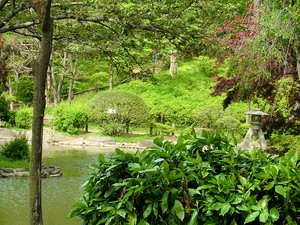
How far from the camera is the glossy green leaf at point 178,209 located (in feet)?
7.49

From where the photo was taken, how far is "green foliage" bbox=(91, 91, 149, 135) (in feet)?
58.3

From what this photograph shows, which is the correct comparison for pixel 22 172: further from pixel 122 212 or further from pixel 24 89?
pixel 24 89

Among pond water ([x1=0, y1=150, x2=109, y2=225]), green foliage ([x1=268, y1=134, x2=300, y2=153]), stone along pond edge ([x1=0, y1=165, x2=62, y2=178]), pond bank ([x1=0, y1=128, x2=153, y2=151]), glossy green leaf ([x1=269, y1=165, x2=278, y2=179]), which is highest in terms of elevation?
glossy green leaf ([x1=269, y1=165, x2=278, y2=179])

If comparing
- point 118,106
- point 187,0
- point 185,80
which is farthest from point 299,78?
point 185,80

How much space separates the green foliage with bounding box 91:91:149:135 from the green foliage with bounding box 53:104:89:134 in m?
0.74

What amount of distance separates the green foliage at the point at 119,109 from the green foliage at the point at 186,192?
15.2m

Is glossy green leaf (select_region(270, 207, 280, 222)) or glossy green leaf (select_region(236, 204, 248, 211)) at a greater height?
glossy green leaf (select_region(236, 204, 248, 211))

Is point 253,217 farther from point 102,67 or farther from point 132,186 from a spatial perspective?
point 102,67

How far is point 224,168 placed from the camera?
8.36 ft

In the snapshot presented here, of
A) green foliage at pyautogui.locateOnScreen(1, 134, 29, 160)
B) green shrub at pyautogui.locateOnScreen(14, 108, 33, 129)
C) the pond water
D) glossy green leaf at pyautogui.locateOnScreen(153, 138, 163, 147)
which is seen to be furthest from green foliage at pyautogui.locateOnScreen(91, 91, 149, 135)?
glossy green leaf at pyautogui.locateOnScreen(153, 138, 163, 147)

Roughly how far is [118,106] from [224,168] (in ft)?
50.5

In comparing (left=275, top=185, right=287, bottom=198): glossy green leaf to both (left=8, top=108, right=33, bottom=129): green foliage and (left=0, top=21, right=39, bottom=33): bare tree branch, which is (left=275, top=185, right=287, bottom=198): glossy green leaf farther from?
(left=8, top=108, right=33, bottom=129): green foliage

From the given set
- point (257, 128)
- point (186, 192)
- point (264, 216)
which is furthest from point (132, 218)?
point (257, 128)

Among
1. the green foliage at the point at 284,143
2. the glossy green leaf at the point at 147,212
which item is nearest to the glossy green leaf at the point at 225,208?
the glossy green leaf at the point at 147,212
